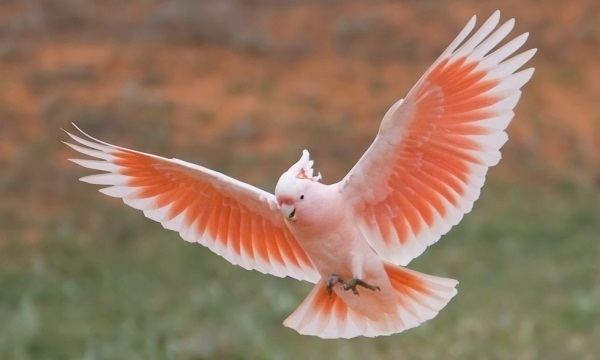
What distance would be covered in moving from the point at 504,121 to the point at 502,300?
237 inches

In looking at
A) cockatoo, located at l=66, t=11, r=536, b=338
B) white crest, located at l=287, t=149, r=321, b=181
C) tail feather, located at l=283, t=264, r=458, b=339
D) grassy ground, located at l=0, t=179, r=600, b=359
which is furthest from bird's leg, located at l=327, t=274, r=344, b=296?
grassy ground, located at l=0, t=179, r=600, b=359

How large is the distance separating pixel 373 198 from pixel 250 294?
6.14 meters

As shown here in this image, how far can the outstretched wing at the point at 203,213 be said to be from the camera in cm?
466

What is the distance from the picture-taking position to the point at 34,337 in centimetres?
906

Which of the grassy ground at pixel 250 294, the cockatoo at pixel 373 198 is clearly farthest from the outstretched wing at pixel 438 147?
the grassy ground at pixel 250 294

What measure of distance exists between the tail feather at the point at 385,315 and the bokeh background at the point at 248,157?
399 centimetres

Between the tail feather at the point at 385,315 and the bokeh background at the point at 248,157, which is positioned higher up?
the bokeh background at the point at 248,157

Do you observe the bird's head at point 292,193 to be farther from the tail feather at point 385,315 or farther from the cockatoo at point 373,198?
the tail feather at point 385,315

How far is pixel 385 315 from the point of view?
4453 millimetres

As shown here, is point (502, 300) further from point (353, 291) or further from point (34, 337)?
point (353, 291)

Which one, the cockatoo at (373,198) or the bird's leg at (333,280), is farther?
the bird's leg at (333,280)

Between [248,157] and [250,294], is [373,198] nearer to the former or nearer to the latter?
[250,294]

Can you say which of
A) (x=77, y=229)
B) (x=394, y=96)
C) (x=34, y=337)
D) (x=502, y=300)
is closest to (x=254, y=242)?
(x=34, y=337)

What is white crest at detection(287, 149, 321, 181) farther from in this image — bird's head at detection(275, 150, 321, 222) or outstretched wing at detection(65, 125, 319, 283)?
outstretched wing at detection(65, 125, 319, 283)
